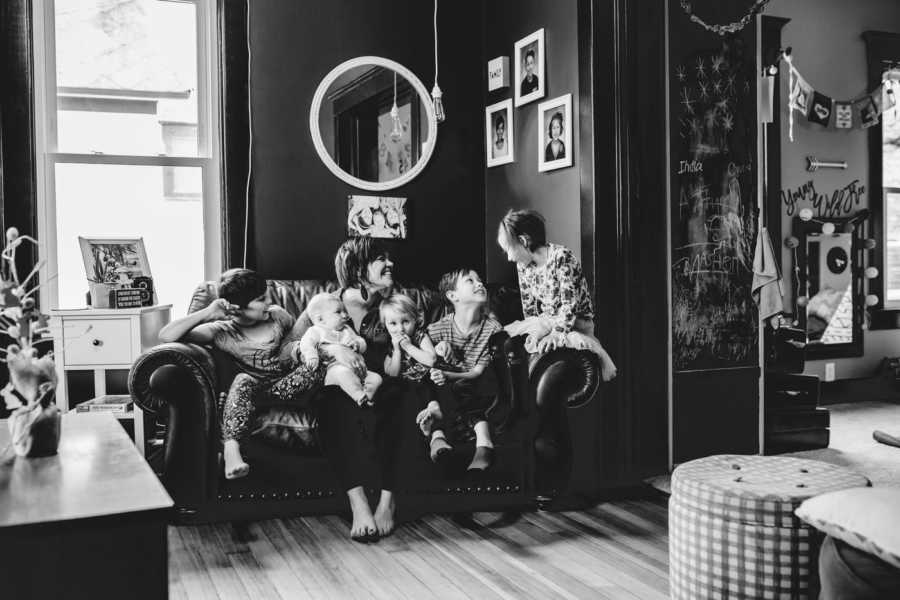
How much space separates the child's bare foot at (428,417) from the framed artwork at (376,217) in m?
1.45

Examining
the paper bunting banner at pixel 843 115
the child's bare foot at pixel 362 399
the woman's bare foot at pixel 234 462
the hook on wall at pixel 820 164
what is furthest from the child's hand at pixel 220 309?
the paper bunting banner at pixel 843 115

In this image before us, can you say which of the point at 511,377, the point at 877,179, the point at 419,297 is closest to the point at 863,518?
the point at 511,377

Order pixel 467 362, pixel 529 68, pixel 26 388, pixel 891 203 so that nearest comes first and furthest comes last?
1. pixel 26 388
2. pixel 467 362
3. pixel 529 68
4. pixel 891 203

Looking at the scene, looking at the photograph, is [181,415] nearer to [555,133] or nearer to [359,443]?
[359,443]

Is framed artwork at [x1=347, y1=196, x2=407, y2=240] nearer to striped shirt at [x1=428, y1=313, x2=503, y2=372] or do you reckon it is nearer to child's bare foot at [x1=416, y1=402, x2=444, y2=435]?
striped shirt at [x1=428, y1=313, x2=503, y2=372]

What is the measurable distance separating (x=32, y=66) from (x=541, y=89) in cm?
239

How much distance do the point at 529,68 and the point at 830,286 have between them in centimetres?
301

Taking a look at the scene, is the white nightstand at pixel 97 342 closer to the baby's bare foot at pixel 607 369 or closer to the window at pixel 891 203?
the baby's bare foot at pixel 607 369

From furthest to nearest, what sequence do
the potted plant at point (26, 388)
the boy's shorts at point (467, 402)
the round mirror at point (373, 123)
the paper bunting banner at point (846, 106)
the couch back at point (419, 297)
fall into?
the paper bunting banner at point (846, 106), the round mirror at point (373, 123), the couch back at point (419, 297), the boy's shorts at point (467, 402), the potted plant at point (26, 388)

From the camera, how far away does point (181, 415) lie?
9.34 feet

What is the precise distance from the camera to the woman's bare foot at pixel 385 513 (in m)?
2.93

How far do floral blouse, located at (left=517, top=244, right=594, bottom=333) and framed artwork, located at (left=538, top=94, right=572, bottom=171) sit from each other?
535 mm

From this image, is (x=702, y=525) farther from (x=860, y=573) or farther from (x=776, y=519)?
(x=860, y=573)

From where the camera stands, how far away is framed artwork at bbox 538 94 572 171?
3.69 meters
